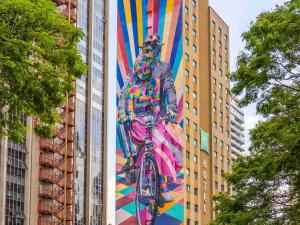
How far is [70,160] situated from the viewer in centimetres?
11900

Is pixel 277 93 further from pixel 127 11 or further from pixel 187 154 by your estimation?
pixel 127 11

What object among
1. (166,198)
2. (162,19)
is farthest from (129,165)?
(162,19)

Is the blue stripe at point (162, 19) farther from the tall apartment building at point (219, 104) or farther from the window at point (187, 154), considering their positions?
the window at point (187, 154)

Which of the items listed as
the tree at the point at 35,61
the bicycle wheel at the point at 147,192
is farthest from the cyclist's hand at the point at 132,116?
the tree at the point at 35,61

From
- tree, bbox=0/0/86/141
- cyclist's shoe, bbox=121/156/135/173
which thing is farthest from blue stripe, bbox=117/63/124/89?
tree, bbox=0/0/86/141

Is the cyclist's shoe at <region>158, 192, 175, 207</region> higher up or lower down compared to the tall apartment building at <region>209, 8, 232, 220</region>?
lower down

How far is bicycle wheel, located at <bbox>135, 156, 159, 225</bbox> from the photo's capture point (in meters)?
87.4

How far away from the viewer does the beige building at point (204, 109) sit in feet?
300

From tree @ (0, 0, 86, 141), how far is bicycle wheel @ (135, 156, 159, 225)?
224ft

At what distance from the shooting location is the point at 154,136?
297 feet

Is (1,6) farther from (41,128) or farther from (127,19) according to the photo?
(127,19)

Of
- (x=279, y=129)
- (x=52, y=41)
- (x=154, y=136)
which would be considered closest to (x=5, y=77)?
(x=52, y=41)

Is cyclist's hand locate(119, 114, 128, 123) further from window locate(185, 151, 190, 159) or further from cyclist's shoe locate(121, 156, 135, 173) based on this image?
window locate(185, 151, 190, 159)

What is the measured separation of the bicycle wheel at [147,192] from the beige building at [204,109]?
395 centimetres
